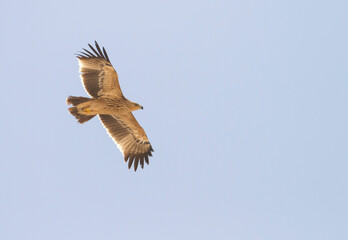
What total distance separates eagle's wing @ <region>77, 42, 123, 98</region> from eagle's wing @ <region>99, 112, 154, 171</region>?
1.45m

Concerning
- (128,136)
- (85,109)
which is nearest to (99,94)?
(85,109)

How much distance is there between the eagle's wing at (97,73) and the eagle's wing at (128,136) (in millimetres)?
1453

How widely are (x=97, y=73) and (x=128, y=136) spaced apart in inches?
103

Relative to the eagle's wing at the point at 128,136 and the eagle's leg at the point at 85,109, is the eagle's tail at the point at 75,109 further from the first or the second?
the eagle's wing at the point at 128,136

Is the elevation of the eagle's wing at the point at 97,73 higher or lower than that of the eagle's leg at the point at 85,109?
higher

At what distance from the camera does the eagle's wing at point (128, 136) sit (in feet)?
55.7

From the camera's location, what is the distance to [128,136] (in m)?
17.2

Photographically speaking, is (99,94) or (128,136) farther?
(128,136)

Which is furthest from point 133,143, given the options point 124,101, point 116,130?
point 124,101

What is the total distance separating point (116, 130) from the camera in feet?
55.9

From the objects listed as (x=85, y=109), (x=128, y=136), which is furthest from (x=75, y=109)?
(x=128, y=136)

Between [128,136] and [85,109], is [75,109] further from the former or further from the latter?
[128,136]

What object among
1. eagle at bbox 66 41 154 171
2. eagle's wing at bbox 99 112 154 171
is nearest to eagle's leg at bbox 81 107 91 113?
eagle at bbox 66 41 154 171

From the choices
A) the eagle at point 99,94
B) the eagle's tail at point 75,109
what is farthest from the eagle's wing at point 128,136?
the eagle's tail at point 75,109
